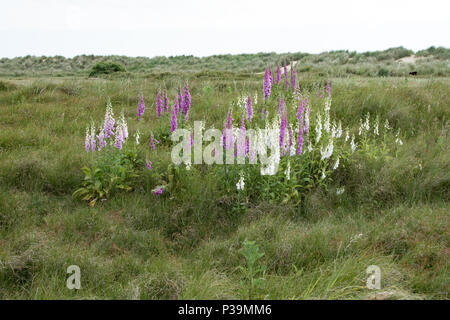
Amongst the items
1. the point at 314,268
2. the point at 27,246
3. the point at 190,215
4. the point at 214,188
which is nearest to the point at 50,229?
the point at 27,246

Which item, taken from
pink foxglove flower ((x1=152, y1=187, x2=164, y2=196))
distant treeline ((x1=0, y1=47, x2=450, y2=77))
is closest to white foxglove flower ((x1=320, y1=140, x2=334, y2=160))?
pink foxglove flower ((x1=152, y1=187, x2=164, y2=196))

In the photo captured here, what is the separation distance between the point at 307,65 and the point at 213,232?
17.4 meters

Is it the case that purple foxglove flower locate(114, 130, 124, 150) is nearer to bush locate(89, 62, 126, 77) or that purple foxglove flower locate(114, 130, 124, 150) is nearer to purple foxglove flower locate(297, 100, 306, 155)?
purple foxglove flower locate(297, 100, 306, 155)

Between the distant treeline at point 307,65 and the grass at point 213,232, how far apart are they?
4110mm

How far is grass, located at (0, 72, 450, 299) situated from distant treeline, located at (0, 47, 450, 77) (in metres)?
4.11

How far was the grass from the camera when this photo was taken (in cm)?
327

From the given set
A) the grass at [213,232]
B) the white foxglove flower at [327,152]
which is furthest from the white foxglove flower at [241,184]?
the white foxglove flower at [327,152]

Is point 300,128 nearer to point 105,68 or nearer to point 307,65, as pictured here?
point 307,65

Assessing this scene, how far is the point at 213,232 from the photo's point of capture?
4.57 m

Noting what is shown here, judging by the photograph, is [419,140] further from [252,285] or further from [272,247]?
[252,285]

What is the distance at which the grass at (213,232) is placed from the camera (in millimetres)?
3268

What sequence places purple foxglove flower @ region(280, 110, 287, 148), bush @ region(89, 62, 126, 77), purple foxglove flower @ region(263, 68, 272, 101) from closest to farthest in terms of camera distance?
purple foxglove flower @ region(280, 110, 287, 148) < purple foxglove flower @ region(263, 68, 272, 101) < bush @ region(89, 62, 126, 77)

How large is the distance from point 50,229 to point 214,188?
84.4 inches

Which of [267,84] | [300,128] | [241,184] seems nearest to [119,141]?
[241,184]
